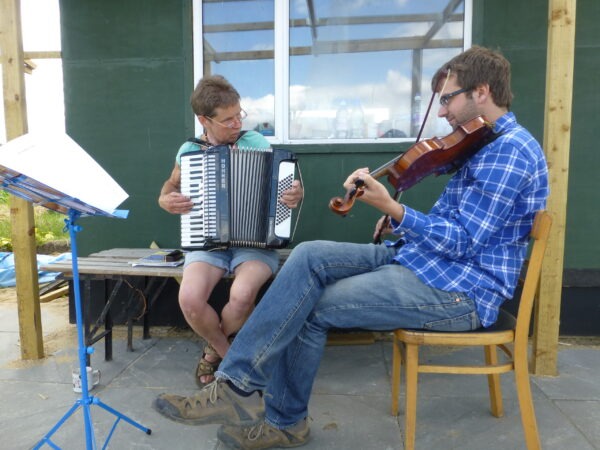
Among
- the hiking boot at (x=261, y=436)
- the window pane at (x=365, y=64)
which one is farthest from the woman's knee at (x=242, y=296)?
the window pane at (x=365, y=64)

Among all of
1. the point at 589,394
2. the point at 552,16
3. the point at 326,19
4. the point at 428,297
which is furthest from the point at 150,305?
the point at 552,16

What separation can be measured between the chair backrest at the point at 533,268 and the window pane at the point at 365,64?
70.8 inches

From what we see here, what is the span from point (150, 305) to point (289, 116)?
1.63 metres

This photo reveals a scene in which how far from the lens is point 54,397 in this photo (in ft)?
7.65

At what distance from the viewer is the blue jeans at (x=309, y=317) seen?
1655 mm

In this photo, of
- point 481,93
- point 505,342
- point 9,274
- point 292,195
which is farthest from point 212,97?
point 9,274

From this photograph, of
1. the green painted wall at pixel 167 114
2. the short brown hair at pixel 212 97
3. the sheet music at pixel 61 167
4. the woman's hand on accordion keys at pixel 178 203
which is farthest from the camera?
the green painted wall at pixel 167 114

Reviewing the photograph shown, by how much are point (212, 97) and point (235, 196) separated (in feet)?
1.79

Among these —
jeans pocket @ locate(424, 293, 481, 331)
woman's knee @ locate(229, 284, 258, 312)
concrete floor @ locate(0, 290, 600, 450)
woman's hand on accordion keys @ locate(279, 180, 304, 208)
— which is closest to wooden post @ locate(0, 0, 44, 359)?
concrete floor @ locate(0, 290, 600, 450)

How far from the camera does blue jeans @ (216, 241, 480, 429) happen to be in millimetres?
1655

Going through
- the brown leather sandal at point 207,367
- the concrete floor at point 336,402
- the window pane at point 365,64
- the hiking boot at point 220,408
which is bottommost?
the concrete floor at point 336,402

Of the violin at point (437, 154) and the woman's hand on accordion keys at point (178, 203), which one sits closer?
the violin at point (437, 154)

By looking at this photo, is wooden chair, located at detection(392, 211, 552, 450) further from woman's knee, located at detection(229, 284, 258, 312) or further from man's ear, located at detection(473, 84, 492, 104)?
woman's knee, located at detection(229, 284, 258, 312)

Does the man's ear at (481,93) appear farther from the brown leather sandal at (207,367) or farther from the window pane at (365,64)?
the brown leather sandal at (207,367)
